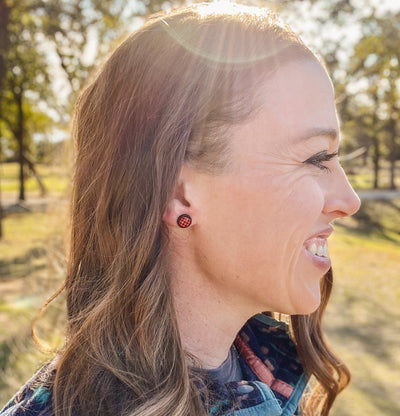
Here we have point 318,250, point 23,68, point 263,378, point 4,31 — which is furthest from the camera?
point 23,68

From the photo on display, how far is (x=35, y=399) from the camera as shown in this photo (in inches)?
53.4

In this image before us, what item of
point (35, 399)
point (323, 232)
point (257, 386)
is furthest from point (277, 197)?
point (35, 399)

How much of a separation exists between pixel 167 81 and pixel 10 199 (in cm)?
2810

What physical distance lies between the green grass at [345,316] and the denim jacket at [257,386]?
0.72 m

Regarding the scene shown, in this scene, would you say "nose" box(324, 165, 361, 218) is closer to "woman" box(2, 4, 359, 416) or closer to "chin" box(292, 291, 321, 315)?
"woman" box(2, 4, 359, 416)

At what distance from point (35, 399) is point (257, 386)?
1.96 feet

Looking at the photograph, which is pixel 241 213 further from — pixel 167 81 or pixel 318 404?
pixel 318 404

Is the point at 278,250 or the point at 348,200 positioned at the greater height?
the point at 348,200

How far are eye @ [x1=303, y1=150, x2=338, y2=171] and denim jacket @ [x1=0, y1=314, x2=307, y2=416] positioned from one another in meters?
0.64

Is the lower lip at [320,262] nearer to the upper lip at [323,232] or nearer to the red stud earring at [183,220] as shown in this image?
the upper lip at [323,232]

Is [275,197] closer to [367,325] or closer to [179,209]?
[179,209]

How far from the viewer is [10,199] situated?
91.3 feet

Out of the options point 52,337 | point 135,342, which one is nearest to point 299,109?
point 135,342

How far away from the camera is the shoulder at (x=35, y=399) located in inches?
52.3
